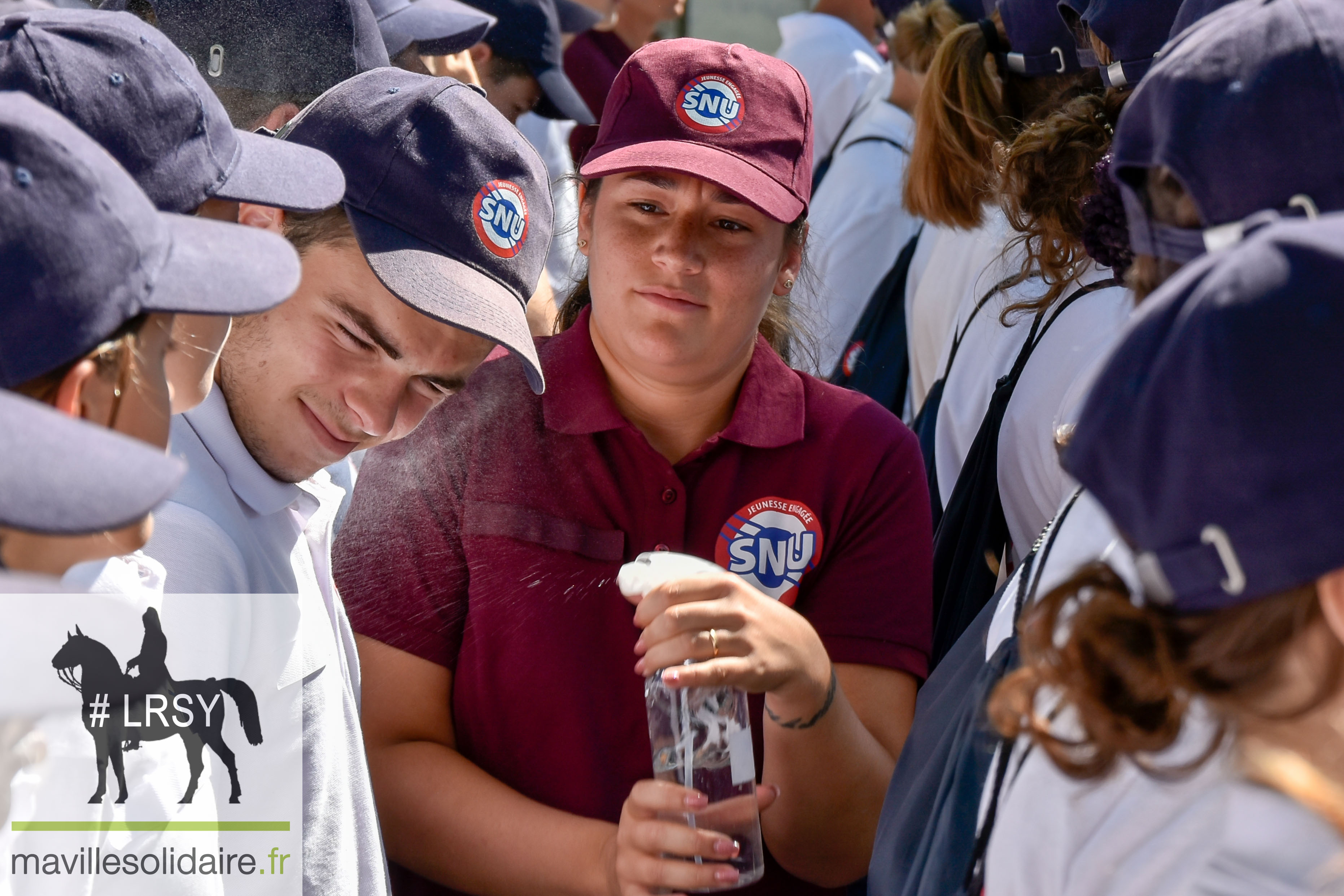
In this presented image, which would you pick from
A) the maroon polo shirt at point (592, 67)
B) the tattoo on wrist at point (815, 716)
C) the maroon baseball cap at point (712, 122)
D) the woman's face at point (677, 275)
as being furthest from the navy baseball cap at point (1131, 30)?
the maroon polo shirt at point (592, 67)

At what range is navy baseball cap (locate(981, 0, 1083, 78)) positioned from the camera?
2379mm

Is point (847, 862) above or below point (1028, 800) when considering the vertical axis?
below

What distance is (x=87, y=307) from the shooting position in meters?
1.04

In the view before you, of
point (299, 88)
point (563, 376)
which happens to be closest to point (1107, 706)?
point (563, 376)

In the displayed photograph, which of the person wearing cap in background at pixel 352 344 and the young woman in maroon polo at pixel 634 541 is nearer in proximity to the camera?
the person wearing cap in background at pixel 352 344

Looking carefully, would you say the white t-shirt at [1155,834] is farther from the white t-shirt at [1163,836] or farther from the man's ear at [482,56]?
→ the man's ear at [482,56]

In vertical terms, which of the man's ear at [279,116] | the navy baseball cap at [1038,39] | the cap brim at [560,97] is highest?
the navy baseball cap at [1038,39]

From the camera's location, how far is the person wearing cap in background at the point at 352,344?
62.8 inches

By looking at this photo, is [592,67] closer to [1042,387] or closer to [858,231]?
[858,231]

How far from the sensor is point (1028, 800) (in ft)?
3.63

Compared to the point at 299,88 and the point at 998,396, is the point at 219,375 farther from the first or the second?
the point at 998,396

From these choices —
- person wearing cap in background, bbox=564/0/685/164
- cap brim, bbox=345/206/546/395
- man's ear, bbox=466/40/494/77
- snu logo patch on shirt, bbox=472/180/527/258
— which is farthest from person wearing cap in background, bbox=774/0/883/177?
cap brim, bbox=345/206/546/395

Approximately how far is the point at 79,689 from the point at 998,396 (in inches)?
67.2

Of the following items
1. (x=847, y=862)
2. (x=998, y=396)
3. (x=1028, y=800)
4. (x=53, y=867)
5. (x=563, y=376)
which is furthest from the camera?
(x=998, y=396)
